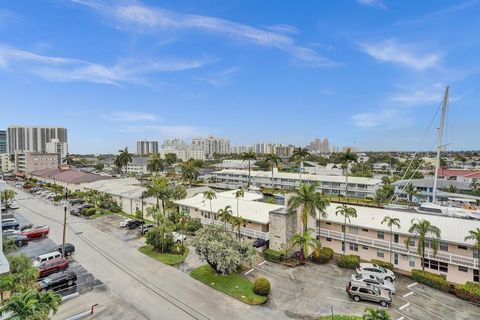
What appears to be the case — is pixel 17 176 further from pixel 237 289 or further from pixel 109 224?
pixel 237 289

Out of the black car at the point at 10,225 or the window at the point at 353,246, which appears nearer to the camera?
the window at the point at 353,246

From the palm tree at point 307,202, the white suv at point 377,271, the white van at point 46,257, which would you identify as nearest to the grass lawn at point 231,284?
the palm tree at point 307,202

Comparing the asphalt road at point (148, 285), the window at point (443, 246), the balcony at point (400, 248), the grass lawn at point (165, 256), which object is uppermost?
the window at point (443, 246)

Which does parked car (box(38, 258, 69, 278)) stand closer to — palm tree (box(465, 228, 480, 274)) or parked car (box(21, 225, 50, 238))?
parked car (box(21, 225, 50, 238))

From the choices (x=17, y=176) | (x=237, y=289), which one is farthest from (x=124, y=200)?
(x=17, y=176)

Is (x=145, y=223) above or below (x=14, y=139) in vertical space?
below

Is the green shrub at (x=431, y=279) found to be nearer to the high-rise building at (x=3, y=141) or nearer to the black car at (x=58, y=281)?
the black car at (x=58, y=281)

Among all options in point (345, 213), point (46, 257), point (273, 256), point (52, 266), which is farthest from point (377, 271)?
point (46, 257)
